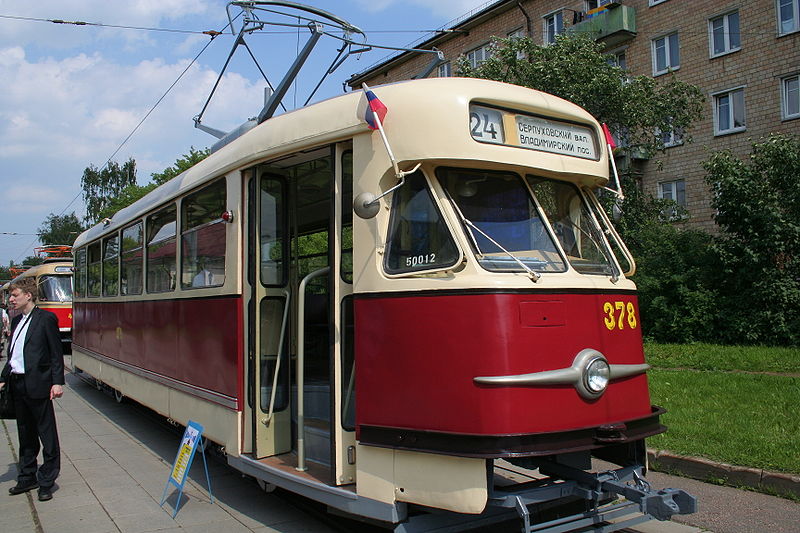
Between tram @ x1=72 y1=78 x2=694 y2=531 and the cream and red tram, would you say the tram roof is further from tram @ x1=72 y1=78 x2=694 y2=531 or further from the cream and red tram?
the cream and red tram

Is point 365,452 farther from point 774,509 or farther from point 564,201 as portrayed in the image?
point 774,509

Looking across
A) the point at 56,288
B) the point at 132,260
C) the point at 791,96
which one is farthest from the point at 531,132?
the point at 791,96

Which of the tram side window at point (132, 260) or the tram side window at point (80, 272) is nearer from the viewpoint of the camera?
the tram side window at point (132, 260)

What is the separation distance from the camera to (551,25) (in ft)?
97.1

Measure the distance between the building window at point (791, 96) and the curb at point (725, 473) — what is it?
65.7 feet

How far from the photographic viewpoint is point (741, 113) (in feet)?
78.3

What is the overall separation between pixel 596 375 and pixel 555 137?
1.64 meters

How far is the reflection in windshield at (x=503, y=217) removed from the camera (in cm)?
416

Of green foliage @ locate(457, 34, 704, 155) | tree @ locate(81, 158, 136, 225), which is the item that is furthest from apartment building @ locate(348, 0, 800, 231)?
tree @ locate(81, 158, 136, 225)

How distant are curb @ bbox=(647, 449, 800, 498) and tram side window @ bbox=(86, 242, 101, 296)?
904cm

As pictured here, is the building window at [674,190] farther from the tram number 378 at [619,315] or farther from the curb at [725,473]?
the tram number 378 at [619,315]

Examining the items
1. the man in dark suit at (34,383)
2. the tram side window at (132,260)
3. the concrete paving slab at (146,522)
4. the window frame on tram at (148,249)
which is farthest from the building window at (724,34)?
the concrete paving slab at (146,522)

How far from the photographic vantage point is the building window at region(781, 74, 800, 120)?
22214 mm

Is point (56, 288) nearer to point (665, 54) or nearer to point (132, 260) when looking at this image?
point (132, 260)
